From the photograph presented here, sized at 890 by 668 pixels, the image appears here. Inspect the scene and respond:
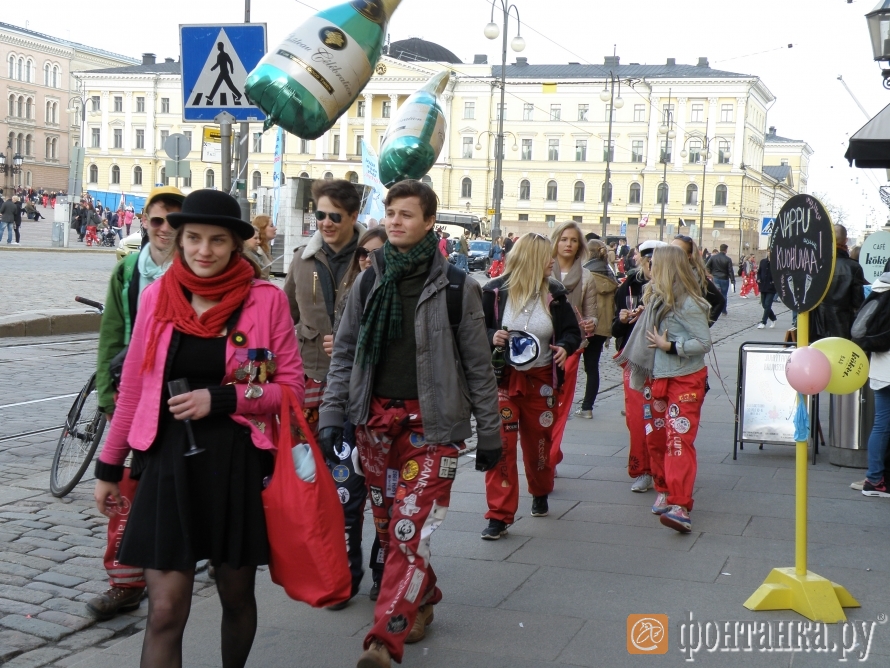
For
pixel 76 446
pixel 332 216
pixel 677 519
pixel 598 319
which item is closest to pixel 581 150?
pixel 598 319

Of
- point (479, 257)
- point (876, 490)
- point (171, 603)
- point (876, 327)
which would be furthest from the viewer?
point (479, 257)

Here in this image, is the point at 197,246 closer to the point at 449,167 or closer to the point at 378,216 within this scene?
the point at 378,216

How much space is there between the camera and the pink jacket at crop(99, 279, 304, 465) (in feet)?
11.1

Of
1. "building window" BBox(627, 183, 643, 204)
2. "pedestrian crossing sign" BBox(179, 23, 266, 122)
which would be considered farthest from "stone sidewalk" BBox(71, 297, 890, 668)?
"building window" BBox(627, 183, 643, 204)

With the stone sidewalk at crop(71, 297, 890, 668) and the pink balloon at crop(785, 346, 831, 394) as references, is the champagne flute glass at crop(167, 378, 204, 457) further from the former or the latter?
the pink balloon at crop(785, 346, 831, 394)

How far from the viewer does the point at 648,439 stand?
699cm

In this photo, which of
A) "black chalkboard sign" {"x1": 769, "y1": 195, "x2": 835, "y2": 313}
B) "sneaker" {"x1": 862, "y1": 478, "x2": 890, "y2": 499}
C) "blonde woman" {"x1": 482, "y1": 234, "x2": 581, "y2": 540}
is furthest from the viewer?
"sneaker" {"x1": 862, "y1": 478, "x2": 890, "y2": 499}

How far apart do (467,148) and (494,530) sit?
87.6 metres

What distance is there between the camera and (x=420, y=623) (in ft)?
14.7

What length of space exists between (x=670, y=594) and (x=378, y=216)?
1239 cm

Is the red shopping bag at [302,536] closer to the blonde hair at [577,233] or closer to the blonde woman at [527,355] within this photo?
the blonde woman at [527,355]

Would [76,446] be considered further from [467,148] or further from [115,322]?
[467,148]

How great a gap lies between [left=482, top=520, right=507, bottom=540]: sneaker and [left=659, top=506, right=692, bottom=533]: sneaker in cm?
94

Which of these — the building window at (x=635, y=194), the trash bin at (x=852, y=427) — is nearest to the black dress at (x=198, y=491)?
the trash bin at (x=852, y=427)
